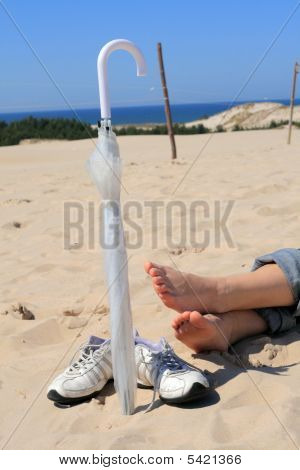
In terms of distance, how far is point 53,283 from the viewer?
271cm

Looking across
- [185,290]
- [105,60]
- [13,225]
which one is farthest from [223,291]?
[13,225]

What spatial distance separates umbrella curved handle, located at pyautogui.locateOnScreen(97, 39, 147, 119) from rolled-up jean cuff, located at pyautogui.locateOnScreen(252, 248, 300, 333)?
0.83 meters

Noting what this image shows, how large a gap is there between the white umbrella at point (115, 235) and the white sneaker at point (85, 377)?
0.54 feet

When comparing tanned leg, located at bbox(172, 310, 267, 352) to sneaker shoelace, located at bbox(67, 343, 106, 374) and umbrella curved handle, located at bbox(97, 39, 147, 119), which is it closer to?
sneaker shoelace, located at bbox(67, 343, 106, 374)

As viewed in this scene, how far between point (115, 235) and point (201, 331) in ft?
1.69

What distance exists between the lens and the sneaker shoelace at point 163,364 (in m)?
1.58

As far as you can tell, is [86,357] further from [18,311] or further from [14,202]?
[14,202]

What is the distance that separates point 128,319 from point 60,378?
1.11 feet

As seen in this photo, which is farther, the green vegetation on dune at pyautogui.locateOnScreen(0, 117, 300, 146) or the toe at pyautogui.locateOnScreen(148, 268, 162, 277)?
the green vegetation on dune at pyautogui.locateOnScreen(0, 117, 300, 146)

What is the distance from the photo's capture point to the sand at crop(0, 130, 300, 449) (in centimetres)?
140

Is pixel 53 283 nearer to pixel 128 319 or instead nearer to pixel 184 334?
pixel 184 334

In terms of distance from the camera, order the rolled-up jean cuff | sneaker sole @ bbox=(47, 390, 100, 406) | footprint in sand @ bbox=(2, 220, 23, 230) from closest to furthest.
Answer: sneaker sole @ bbox=(47, 390, 100, 406) → the rolled-up jean cuff → footprint in sand @ bbox=(2, 220, 23, 230)

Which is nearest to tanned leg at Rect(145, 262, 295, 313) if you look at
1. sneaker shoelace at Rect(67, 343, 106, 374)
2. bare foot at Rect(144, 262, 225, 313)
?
bare foot at Rect(144, 262, 225, 313)

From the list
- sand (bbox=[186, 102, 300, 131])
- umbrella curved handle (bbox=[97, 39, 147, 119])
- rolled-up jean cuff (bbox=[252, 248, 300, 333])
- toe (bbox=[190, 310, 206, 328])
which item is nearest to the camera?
umbrella curved handle (bbox=[97, 39, 147, 119])
